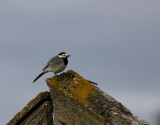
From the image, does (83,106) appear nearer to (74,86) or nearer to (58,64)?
(74,86)

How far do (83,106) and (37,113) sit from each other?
0.82 meters

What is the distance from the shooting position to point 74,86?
486cm

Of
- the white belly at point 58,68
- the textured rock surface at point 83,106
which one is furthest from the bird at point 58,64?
the textured rock surface at point 83,106

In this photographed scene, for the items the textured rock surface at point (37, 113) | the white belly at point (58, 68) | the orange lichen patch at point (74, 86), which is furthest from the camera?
the white belly at point (58, 68)

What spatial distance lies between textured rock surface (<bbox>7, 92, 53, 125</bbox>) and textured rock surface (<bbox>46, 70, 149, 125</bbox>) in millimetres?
120

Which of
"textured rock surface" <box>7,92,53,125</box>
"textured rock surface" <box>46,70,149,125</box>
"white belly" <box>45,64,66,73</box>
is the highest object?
"white belly" <box>45,64,66,73</box>

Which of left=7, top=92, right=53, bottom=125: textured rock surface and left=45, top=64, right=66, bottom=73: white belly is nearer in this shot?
left=7, top=92, right=53, bottom=125: textured rock surface

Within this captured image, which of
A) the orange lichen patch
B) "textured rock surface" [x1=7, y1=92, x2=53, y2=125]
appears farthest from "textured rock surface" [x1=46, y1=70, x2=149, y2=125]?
"textured rock surface" [x1=7, y1=92, x2=53, y2=125]

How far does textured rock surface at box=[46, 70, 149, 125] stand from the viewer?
423 cm

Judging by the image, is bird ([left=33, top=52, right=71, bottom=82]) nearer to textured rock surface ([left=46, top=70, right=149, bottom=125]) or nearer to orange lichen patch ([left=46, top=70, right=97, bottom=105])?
orange lichen patch ([left=46, top=70, right=97, bottom=105])

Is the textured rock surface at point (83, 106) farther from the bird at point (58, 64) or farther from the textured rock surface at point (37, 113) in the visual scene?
the bird at point (58, 64)

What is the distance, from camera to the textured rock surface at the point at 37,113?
4789 mm

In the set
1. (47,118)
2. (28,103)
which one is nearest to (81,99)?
(47,118)

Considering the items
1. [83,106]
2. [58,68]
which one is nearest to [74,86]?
[83,106]
